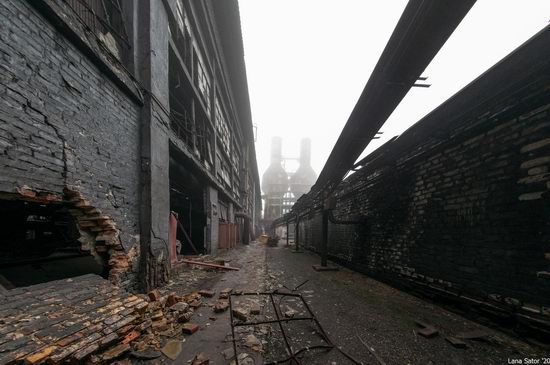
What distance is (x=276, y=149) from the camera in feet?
157

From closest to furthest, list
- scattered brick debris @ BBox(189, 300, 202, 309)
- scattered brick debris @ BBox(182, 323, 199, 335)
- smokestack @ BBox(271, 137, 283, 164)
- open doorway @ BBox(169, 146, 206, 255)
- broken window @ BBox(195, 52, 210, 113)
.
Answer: scattered brick debris @ BBox(182, 323, 199, 335) → scattered brick debris @ BBox(189, 300, 202, 309) → open doorway @ BBox(169, 146, 206, 255) → broken window @ BBox(195, 52, 210, 113) → smokestack @ BBox(271, 137, 283, 164)

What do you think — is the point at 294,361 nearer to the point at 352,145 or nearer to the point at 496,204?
the point at 496,204

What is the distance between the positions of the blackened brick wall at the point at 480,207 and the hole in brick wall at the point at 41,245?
17.3ft

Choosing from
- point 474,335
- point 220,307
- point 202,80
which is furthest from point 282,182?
point 474,335

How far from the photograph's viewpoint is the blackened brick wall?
2539 mm

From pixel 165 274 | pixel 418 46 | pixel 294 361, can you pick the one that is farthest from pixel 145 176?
pixel 418 46

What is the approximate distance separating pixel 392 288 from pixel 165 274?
4689 millimetres

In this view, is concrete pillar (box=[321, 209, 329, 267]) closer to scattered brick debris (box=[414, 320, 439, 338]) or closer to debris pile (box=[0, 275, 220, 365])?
scattered brick debris (box=[414, 320, 439, 338])

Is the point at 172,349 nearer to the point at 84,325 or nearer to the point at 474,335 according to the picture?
the point at 84,325

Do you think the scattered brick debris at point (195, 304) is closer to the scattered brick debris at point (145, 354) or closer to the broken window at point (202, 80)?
the scattered brick debris at point (145, 354)

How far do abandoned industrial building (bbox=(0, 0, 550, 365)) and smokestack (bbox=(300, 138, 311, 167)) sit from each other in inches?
1609

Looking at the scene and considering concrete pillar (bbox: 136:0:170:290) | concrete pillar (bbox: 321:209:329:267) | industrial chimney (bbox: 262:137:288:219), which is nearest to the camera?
concrete pillar (bbox: 136:0:170:290)

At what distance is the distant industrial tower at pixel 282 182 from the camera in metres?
35.0

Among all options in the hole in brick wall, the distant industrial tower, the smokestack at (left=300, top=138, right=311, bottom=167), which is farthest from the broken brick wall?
the smokestack at (left=300, top=138, right=311, bottom=167)
